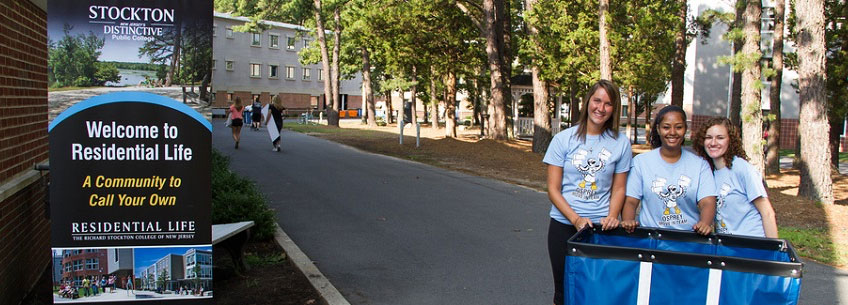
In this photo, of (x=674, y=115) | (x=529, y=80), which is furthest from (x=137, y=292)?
(x=529, y=80)

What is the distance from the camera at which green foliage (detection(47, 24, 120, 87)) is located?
4.59 meters

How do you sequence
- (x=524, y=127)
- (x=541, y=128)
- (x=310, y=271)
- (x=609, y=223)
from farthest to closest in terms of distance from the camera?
(x=524, y=127), (x=541, y=128), (x=310, y=271), (x=609, y=223)

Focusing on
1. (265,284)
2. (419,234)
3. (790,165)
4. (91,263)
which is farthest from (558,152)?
(790,165)

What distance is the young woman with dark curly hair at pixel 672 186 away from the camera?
4.31m

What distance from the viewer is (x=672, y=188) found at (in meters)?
4.34

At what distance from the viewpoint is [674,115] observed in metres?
4.39

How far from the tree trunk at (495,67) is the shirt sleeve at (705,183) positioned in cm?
2072

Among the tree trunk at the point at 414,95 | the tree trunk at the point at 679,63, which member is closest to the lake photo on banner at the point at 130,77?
the tree trunk at the point at 679,63

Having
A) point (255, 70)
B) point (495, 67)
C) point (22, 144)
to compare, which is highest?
point (255, 70)

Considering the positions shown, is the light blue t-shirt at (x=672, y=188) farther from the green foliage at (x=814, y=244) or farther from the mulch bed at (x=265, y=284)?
the green foliage at (x=814, y=244)

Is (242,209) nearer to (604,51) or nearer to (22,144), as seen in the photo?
(22,144)

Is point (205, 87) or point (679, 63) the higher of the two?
point (679, 63)

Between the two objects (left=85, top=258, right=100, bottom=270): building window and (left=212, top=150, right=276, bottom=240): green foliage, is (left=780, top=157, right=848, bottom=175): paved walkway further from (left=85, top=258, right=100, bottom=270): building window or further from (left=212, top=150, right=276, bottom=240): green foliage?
(left=85, top=258, right=100, bottom=270): building window

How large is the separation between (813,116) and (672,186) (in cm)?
1244
